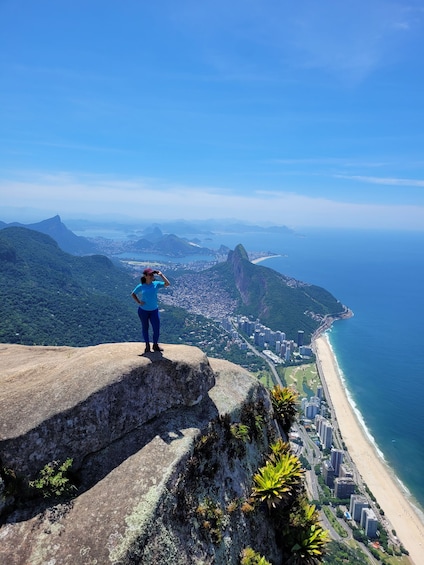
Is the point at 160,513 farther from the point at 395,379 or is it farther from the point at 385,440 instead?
the point at 395,379

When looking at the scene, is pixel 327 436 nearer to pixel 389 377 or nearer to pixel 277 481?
pixel 389 377

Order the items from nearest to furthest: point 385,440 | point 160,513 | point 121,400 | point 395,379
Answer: point 160,513 < point 121,400 < point 385,440 < point 395,379

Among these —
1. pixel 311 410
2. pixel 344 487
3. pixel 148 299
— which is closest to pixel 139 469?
pixel 148 299

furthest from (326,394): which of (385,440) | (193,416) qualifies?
(193,416)

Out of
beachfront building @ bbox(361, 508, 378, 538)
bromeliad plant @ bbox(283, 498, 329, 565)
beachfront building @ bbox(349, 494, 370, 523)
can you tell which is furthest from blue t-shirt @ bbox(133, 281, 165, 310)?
beachfront building @ bbox(349, 494, 370, 523)

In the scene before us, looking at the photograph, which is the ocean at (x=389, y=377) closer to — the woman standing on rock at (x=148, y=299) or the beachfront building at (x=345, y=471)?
the beachfront building at (x=345, y=471)

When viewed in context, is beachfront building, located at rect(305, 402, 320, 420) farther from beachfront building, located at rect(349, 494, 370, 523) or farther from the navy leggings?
the navy leggings
